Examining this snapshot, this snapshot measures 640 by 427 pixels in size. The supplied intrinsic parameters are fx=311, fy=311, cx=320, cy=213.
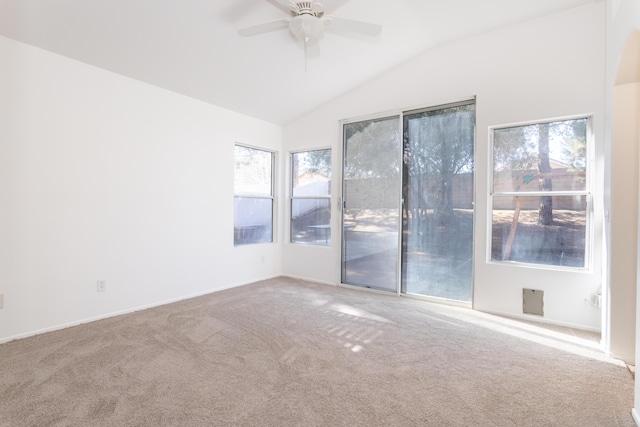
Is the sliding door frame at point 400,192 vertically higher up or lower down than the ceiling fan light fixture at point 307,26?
lower down

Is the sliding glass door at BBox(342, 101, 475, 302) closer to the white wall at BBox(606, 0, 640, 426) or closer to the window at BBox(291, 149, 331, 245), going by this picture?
the window at BBox(291, 149, 331, 245)

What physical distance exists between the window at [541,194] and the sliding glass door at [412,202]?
31 centimetres

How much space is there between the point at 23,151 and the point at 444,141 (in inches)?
165

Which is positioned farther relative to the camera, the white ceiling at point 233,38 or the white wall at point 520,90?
the white wall at point 520,90

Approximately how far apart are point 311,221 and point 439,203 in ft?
6.46

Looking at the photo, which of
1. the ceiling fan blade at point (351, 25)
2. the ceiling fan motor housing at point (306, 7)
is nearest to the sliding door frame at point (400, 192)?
the ceiling fan blade at point (351, 25)

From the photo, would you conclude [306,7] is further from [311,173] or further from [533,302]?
[533,302]

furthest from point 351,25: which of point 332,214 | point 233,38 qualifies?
point 332,214

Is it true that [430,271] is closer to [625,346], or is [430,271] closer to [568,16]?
[625,346]

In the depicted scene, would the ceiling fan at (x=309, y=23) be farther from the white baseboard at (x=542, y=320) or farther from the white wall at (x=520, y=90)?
the white baseboard at (x=542, y=320)

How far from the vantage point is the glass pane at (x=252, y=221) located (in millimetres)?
4570

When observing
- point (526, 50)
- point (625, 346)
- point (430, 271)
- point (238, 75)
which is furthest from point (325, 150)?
point (625, 346)

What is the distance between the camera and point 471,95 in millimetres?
3547

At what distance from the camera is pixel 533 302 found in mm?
3174
